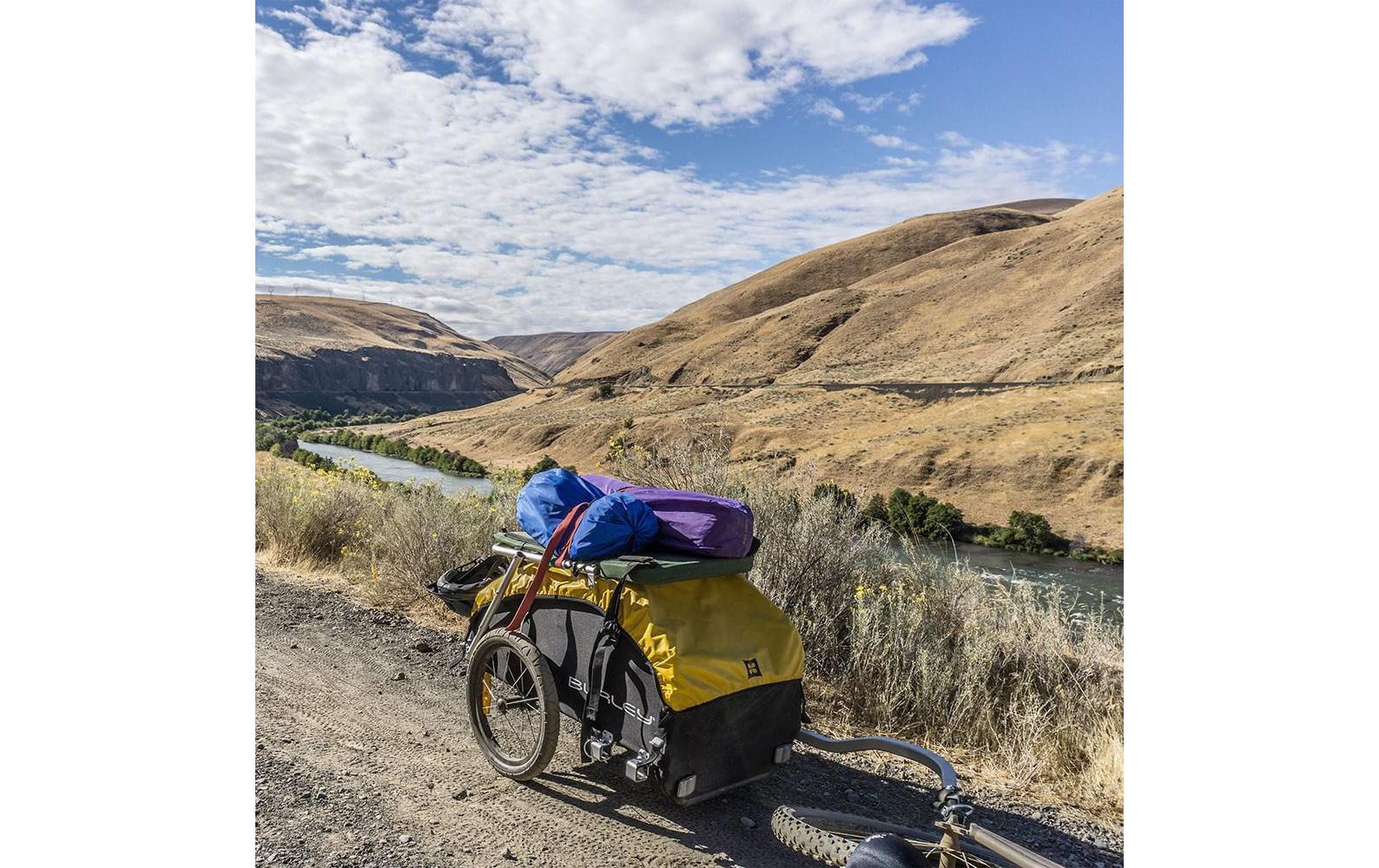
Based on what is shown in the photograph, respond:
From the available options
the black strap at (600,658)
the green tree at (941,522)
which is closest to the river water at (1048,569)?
the green tree at (941,522)

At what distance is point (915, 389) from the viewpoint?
3722cm

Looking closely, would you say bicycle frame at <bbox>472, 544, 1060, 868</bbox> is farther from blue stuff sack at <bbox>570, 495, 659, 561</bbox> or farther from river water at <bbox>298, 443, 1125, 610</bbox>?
river water at <bbox>298, 443, 1125, 610</bbox>

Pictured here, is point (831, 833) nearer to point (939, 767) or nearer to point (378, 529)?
point (939, 767)

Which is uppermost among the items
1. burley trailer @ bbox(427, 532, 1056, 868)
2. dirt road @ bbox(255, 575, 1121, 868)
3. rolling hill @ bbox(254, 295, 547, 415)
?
rolling hill @ bbox(254, 295, 547, 415)

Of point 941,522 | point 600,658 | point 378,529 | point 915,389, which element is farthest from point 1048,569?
point 915,389

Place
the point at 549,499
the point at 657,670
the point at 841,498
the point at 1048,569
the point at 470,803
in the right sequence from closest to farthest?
1. the point at 657,670
2. the point at 470,803
3. the point at 549,499
4. the point at 841,498
5. the point at 1048,569

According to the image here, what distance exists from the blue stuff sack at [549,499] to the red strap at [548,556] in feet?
0.19

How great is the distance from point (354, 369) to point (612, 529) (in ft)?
344

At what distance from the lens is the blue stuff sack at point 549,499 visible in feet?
11.2

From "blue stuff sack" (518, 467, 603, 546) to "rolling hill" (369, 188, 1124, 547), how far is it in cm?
411

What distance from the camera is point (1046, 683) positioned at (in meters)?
5.09

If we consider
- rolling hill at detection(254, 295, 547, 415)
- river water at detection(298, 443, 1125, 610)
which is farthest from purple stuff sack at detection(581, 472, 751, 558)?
rolling hill at detection(254, 295, 547, 415)

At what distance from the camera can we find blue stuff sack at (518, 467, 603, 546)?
341 centimetres
